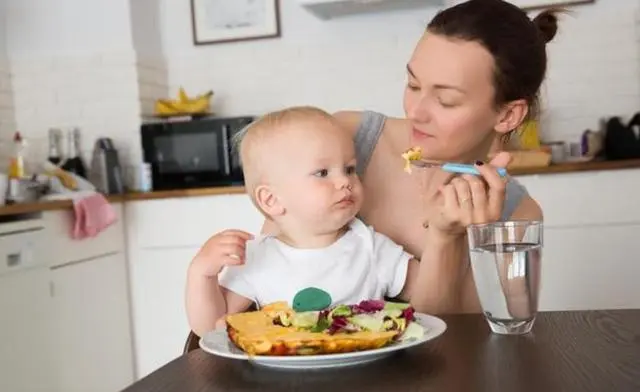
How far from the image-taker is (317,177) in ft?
4.33

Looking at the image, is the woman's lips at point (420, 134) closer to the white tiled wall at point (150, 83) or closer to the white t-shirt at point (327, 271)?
the white t-shirt at point (327, 271)

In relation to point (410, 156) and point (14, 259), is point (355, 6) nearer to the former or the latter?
point (14, 259)

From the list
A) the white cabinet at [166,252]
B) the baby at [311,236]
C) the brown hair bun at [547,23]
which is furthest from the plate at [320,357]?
the white cabinet at [166,252]

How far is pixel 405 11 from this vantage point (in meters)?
3.48

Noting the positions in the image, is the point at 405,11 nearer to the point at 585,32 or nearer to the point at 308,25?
the point at 308,25

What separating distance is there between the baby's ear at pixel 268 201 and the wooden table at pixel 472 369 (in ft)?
→ 1.35

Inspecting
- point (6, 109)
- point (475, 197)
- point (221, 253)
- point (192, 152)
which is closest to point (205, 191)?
point (192, 152)

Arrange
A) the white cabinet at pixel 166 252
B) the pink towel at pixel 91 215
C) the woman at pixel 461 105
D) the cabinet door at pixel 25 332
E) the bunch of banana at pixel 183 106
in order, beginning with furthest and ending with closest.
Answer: the bunch of banana at pixel 183 106, the white cabinet at pixel 166 252, the pink towel at pixel 91 215, the cabinet door at pixel 25 332, the woman at pixel 461 105

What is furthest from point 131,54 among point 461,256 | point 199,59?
point 461,256

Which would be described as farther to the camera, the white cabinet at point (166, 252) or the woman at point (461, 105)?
the white cabinet at point (166, 252)

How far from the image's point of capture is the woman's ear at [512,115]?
4.60ft

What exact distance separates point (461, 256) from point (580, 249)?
5.95ft

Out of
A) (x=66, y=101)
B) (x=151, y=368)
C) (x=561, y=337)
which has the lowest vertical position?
(x=151, y=368)

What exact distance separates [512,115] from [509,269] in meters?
0.54
